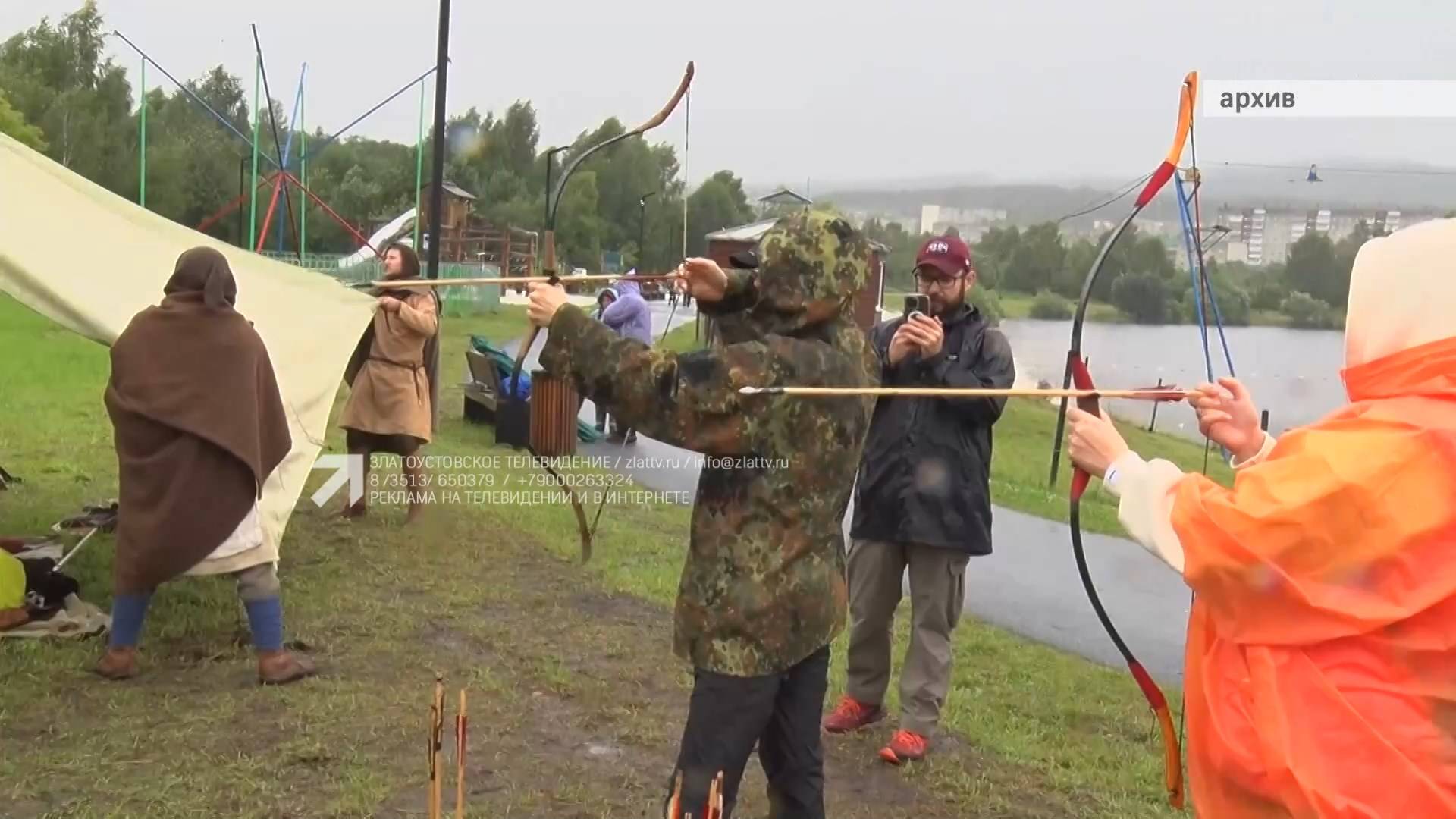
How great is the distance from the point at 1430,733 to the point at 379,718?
3.19m

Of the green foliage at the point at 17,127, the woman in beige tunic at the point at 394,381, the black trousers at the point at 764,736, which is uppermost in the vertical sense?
the green foliage at the point at 17,127

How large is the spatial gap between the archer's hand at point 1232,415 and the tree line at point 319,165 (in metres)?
2.08

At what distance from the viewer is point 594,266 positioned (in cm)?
1061

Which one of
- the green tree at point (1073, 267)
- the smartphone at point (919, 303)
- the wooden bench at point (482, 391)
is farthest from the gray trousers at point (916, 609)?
the wooden bench at point (482, 391)

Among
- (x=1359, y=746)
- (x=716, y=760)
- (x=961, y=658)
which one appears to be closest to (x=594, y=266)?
(x=961, y=658)

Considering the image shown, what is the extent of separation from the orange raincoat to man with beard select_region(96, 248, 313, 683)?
3.19 meters

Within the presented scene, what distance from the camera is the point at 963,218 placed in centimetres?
796

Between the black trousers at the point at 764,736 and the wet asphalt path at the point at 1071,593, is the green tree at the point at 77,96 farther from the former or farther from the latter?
the black trousers at the point at 764,736

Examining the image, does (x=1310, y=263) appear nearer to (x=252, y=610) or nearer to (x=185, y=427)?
(x=252, y=610)

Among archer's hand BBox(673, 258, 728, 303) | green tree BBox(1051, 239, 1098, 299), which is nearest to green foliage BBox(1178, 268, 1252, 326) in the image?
green tree BBox(1051, 239, 1098, 299)

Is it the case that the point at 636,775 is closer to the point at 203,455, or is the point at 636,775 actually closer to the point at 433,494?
the point at 203,455

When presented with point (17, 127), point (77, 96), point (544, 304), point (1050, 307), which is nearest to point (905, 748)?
point (544, 304)

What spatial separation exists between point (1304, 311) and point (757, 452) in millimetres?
7955

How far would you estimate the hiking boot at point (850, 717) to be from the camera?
12.7 ft
